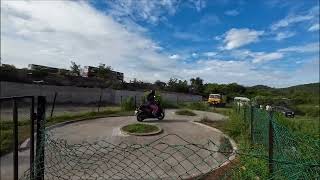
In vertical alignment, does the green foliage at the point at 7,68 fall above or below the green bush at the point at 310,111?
above

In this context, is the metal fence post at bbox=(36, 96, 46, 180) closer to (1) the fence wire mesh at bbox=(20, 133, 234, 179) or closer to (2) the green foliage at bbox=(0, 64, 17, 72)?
(1) the fence wire mesh at bbox=(20, 133, 234, 179)

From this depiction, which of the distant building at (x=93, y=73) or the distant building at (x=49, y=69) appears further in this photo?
the distant building at (x=93, y=73)

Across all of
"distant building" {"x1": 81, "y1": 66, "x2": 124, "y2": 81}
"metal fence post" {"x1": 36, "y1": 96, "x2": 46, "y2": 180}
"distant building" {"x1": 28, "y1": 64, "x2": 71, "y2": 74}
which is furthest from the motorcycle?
"distant building" {"x1": 81, "y1": 66, "x2": 124, "y2": 81}

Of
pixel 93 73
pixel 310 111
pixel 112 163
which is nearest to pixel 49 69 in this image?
pixel 93 73

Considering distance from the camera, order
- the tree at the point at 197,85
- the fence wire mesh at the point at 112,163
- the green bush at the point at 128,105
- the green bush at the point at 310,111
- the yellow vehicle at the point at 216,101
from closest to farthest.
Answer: the fence wire mesh at the point at 112,163 → the green bush at the point at 128,105 → the green bush at the point at 310,111 → the yellow vehicle at the point at 216,101 → the tree at the point at 197,85

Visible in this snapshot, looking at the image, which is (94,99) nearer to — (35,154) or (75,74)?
(75,74)

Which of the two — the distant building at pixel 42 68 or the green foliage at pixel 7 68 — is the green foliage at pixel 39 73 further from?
the green foliage at pixel 7 68

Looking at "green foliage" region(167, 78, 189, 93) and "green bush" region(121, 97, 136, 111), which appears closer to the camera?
"green bush" region(121, 97, 136, 111)

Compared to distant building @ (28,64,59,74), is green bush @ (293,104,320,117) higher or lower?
lower

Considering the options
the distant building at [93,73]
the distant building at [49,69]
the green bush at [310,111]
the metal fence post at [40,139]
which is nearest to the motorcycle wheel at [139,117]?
the green bush at [310,111]

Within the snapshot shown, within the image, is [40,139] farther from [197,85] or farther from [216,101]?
[197,85]

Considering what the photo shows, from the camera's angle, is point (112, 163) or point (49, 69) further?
point (49, 69)

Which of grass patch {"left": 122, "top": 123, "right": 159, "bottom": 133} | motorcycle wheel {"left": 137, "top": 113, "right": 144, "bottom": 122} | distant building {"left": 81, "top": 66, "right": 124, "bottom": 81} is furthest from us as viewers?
→ distant building {"left": 81, "top": 66, "right": 124, "bottom": 81}

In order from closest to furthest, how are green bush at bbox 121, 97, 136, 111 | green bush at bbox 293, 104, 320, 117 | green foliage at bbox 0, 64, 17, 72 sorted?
green bush at bbox 121, 97, 136, 111 → green bush at bbox 293, 104, 320, 117 → green foliage at bbox 0, 64, 17, 72
